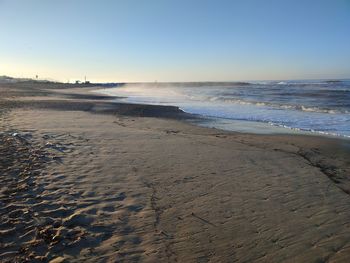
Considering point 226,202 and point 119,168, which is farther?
point 119,168

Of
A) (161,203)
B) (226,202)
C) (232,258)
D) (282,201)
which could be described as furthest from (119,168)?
(232,258)

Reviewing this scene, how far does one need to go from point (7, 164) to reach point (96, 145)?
280 cm

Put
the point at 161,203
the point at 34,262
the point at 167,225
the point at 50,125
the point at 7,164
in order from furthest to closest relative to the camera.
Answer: the point at 50,125 → the point at 7,164 → the point at 161,203 → the point at 167,225 → the point at 34,262

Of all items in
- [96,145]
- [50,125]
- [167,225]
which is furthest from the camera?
[50,125]

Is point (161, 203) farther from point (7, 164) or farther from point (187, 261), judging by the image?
point (7, 164)

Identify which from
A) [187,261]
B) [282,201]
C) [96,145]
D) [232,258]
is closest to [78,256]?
[187,261]

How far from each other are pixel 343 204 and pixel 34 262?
4969 millimetres

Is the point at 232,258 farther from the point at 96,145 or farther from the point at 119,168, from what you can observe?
the point at 96,145

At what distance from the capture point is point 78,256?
4.21m

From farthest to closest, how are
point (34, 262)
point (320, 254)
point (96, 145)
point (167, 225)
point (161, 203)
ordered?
point (96, 145) < point (161, 203) < point (167, 225) < point (320, 254) < point (34, 262)

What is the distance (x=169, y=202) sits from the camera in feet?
19.5

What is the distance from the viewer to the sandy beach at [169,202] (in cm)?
443

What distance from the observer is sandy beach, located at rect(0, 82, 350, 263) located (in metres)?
4.43

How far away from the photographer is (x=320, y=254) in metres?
4.39
